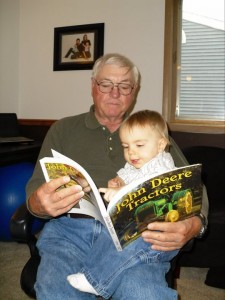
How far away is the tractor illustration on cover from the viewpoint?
0.83 metres

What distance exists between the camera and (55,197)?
93 centimetres

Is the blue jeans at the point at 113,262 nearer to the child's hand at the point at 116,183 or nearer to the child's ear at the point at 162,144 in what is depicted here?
the child's hand at the point at 116,183

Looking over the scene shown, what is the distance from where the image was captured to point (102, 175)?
126 cm

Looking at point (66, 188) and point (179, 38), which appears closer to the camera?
point (66, 188)

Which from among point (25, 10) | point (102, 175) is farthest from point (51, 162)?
point (25, 10)

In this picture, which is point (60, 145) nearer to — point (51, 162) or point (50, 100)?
point (51, 162)

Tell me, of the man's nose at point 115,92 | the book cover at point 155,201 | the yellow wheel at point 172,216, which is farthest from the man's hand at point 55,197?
the man's nose at point 115,92

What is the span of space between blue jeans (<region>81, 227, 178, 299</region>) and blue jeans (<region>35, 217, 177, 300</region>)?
2cm

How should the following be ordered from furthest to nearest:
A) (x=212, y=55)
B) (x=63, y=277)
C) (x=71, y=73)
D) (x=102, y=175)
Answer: (x=71, y=73), (x=212, y=55), (x=102, y=175), (x=63, y=277)

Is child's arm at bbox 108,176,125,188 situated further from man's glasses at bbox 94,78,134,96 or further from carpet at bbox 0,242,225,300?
carpet at bbox 0,242,225,300

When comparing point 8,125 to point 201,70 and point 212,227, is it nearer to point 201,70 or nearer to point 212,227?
point 201,70

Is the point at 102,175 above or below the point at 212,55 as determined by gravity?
below

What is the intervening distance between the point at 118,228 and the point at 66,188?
19 centimetres

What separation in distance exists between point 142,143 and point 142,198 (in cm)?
30
